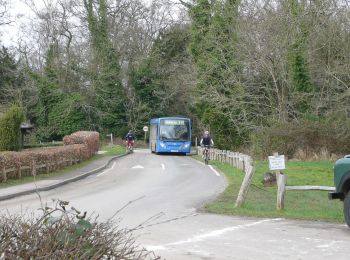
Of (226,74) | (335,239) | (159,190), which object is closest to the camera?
(335,239)

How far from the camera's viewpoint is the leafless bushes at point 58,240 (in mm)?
3865

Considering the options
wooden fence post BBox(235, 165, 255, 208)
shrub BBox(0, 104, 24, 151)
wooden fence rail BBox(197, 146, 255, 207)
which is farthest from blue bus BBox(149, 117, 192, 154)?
wooden fence post BBox(235, 165, 255, 208)

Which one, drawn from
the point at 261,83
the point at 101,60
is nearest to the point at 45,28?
the point at 101,60

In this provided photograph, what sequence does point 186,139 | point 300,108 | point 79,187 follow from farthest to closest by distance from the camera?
1. point 186,139
2. point 300,108
3. point 79,187

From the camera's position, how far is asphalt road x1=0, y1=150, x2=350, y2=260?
27.5ft

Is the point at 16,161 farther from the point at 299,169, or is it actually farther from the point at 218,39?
the point at 218,39

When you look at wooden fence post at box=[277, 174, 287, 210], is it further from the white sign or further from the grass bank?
the white sign

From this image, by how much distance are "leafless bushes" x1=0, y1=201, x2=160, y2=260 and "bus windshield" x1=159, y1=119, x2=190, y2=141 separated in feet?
136

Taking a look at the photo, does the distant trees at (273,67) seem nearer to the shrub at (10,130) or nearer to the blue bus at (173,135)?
the blue bus at (173,135)

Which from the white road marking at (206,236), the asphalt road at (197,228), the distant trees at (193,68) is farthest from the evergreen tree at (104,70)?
the white road marking at (206,236)

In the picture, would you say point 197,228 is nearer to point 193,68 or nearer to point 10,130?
point 10,130

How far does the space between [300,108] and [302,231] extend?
93.1 feet

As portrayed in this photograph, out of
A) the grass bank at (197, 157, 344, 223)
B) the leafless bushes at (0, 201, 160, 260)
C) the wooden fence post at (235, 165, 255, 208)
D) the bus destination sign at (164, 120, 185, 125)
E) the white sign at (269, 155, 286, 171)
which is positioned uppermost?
the bus destination sign at (164, 120, 185, 125)

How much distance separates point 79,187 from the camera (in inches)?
798
